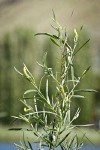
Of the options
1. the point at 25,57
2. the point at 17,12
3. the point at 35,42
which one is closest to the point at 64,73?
the point at 25,57

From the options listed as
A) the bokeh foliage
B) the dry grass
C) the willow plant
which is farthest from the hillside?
the willow plant

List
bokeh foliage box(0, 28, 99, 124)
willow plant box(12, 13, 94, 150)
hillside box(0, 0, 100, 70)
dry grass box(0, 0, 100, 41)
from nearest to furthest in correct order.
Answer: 1. willow plant box(12, 13, 94, 150)
2. bokeh foliage box(0, 28, 99, 124)
3. hillside box(0, 0, 100, 70)
4. dry grass box(0, 0, 100, 41)

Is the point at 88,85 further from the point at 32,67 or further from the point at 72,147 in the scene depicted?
the point at 72,147

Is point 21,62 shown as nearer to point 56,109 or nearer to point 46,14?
point 56,109

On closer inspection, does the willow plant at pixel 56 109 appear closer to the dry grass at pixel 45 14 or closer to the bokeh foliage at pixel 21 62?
the bokeh foliage at pixel 21 62

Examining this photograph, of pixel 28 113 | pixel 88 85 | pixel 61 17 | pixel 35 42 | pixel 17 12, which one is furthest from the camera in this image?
pixel 17 12

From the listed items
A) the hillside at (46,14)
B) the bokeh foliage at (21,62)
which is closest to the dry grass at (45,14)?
the hillside at (46,14)

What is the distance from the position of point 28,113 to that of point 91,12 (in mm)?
152034

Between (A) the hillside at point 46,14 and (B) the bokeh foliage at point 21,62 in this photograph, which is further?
(A) the hillside at point 46,14

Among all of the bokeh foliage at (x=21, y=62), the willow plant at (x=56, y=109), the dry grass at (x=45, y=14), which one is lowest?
the willow plant at (x=56, y=109)

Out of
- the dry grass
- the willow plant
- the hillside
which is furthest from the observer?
the dry grass

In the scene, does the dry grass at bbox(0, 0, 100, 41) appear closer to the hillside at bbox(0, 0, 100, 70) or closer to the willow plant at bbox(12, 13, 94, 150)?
the hillside at bbox(0, 0, 100, 70)

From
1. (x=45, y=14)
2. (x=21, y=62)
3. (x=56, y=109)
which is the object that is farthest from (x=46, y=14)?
(x=56, y=109)

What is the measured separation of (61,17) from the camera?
5709 inches
